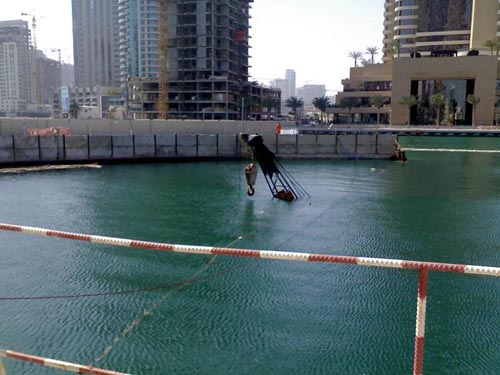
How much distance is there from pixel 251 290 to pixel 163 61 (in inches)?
5658

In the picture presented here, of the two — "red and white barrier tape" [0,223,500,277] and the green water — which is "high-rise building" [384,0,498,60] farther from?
"red and white barrier tape" [0,223,500,277]

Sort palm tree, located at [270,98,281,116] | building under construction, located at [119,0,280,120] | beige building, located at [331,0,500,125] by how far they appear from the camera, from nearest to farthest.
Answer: beige building, located at [331,0,500,125] < building under construction, located at [119,0,280,120] < palm tree, located at [270,98,281,116]

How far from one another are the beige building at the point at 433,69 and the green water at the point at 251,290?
103m

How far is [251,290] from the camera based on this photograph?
11.1 metres

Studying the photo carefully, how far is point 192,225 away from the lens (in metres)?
18.6

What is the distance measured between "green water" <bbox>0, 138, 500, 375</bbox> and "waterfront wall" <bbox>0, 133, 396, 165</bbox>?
1745 centimetres

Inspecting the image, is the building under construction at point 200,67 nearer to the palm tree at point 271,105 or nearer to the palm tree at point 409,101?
the palm tree at point 271,105

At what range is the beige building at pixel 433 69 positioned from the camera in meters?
116

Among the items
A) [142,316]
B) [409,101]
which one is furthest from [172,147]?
[409,101]

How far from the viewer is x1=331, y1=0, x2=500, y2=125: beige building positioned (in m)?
116

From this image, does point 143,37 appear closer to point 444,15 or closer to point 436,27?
point 436,27

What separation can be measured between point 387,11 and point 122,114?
82.9 meters

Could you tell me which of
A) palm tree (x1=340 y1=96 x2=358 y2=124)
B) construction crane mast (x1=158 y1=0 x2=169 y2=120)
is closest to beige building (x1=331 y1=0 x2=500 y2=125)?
palm tree (x1=340 y1=96 x2=358 y2=124)

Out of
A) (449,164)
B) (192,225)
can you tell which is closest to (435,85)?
(449,164)
